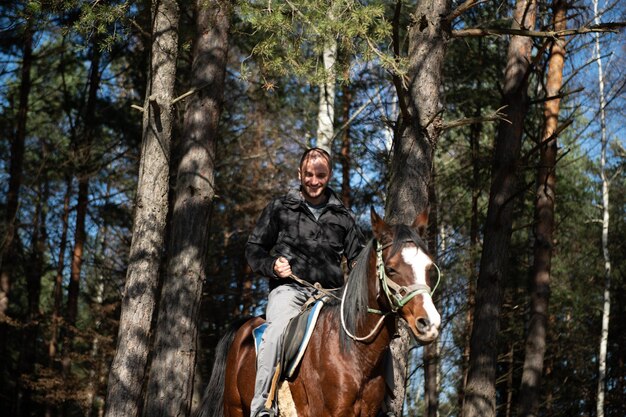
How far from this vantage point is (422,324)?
468 cm

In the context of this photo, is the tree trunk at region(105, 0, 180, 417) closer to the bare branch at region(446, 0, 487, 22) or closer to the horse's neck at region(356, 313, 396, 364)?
the bare branch at region(446, 0, 487, 22)

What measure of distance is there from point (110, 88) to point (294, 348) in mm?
18977

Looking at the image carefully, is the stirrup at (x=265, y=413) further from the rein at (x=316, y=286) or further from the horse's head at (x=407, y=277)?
the horse's head at (x=407, y=277)

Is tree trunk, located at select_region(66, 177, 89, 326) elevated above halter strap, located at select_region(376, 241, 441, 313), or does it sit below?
above

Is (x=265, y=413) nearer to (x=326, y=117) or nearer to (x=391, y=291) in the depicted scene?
(x=391, y=291)

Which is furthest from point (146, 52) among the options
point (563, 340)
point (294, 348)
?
point (563, 340)

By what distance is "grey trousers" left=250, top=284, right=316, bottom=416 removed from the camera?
5797 mm

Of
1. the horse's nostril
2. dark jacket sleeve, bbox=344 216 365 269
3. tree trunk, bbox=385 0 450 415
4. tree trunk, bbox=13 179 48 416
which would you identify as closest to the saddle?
dark jacket sleeve, bbox=344 216 365 269

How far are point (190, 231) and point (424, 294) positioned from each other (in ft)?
16.9

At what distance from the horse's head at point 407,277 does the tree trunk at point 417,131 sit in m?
2.33

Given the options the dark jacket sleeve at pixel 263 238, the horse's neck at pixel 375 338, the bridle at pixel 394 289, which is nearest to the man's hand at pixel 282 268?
the dark jacket sleeve at pixel 263 238

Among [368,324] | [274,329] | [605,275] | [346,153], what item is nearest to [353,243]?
[274,329]

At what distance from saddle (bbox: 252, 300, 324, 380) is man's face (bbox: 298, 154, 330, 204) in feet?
3.24

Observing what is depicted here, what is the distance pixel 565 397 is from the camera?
91.6ft
